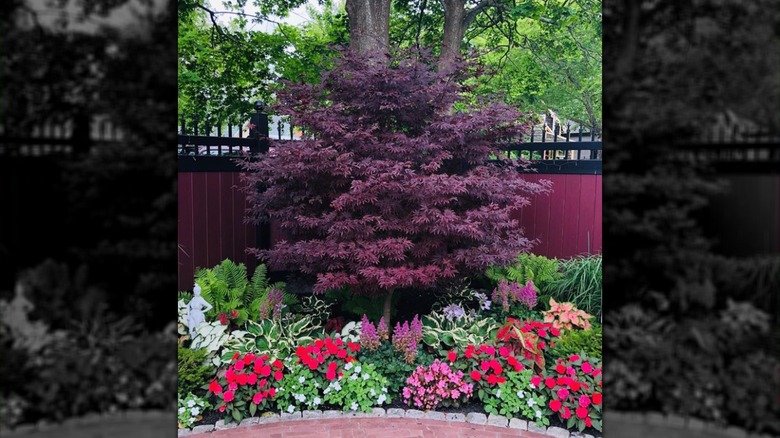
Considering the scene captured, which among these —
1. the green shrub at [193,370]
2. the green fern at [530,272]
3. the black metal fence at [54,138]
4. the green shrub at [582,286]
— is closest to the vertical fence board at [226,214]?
the green shrub at [193,370]

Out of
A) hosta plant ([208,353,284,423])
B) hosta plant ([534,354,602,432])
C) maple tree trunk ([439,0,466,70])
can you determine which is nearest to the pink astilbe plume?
hosta plant ([208,353,284,423])

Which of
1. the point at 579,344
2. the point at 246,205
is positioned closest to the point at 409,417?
the point at 579,344

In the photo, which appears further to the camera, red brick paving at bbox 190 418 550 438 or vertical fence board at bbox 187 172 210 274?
vertical fence board at bbox 187 172 210 274

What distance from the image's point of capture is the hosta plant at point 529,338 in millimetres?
3307

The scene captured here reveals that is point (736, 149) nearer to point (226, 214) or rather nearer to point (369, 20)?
point (226, 214)

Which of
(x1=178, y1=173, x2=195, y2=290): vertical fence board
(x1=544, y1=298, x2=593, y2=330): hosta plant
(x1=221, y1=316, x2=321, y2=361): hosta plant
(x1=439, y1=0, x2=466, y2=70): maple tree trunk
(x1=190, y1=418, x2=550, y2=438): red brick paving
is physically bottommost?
(x1=190, y1=418, x2=550, y2=438): red brick paving

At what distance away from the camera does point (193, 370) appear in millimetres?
3090

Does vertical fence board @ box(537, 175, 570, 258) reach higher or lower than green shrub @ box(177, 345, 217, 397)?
higher

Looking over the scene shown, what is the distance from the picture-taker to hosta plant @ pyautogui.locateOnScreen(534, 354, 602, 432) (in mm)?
2910

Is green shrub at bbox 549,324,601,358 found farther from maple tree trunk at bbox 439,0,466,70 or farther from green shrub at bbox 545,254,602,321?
maple tree trunk at bbox 439,0,466,70

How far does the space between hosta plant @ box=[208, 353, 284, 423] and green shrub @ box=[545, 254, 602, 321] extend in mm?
2426

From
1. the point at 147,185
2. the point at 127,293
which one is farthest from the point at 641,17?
the point at 127,293

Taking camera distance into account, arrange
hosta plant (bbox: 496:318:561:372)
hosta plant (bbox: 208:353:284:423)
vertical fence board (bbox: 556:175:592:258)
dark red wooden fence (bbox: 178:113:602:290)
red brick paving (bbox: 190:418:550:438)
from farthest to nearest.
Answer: vertical fence board (bbox: 556:175:592:258) → dark red wooden fence (bbox: 178:113:602:290) → hosta plant (bbox: 496:318:561:372) → hosta plant (bbox: 208:353:284:423) → red brick paving (bbox: 190:418:550:438)

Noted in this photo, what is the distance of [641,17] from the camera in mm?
1019
